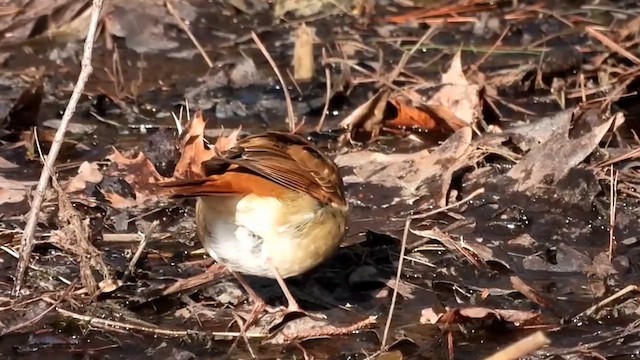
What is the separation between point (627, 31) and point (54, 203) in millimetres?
4258

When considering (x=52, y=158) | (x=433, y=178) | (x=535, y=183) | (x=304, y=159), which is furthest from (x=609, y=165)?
(x=52, y=158)

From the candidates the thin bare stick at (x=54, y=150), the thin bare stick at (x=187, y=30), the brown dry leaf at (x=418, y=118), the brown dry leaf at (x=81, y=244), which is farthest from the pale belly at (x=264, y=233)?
the thin bare stick at (x=187, y=30)

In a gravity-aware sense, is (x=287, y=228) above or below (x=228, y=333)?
above

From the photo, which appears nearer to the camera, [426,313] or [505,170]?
[426,313]

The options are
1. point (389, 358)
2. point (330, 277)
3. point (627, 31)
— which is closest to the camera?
point (389, 358)

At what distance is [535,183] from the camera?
5742 mm

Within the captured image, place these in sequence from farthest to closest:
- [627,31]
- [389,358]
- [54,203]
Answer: [627,31]
[54,203]
[389,358]

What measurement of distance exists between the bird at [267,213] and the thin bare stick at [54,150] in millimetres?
535

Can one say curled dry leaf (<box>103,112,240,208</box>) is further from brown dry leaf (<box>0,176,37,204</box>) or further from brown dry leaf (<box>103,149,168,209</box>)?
brown dry leaf (<box>0,176,37,204</box>)

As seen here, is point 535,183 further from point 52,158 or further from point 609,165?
point 52,158

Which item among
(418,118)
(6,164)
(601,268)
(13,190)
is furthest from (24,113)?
(601,268)

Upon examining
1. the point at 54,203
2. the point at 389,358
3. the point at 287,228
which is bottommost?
the point at 54,203

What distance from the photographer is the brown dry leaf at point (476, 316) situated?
14.5 ft

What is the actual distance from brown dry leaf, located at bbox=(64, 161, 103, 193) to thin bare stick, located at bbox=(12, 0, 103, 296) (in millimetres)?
1132
